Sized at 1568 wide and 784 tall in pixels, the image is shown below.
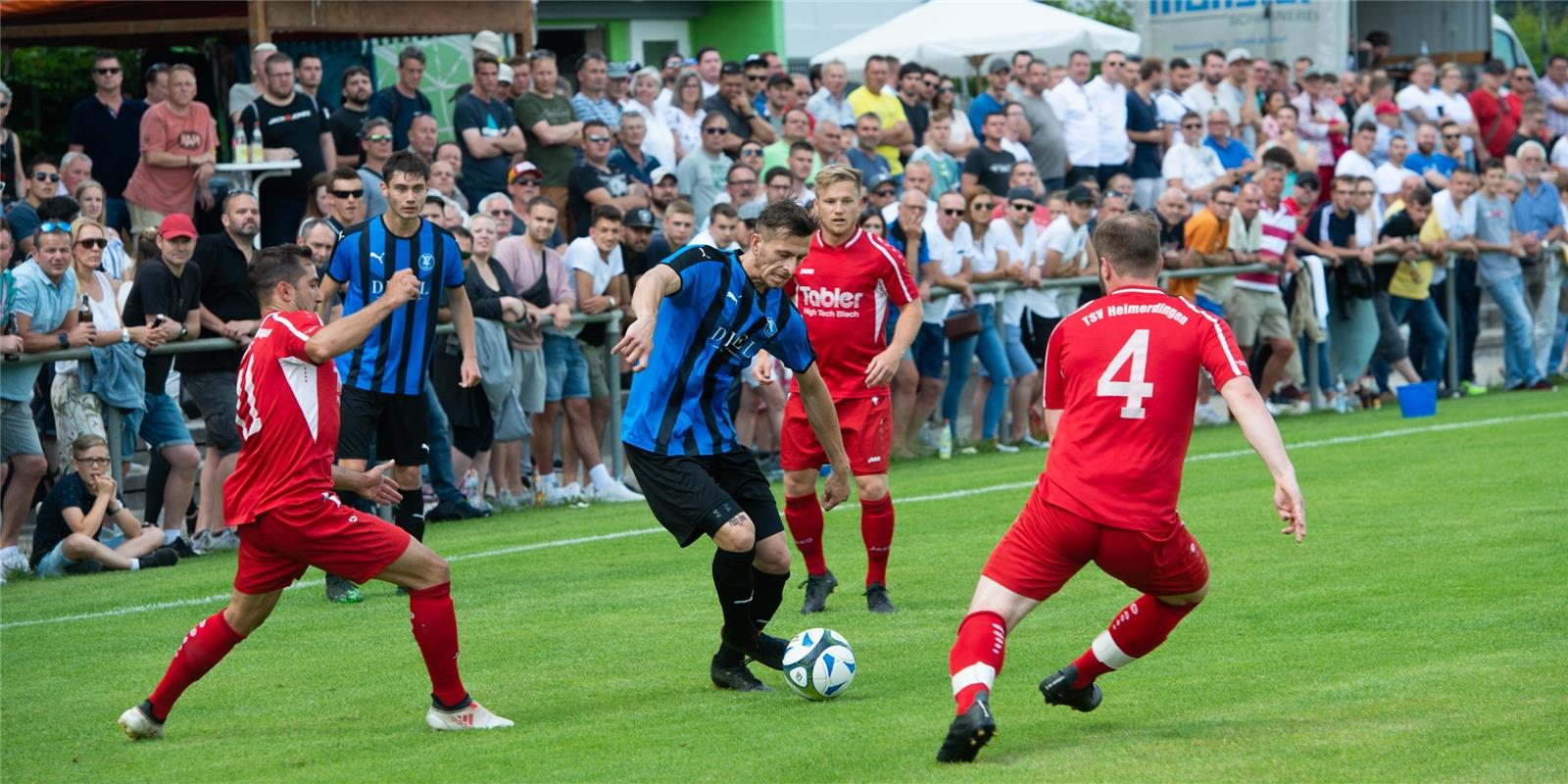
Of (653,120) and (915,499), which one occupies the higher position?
(653,120)

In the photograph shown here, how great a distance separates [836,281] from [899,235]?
6.00m

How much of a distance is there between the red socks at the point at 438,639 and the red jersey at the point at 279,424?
0.57 metres

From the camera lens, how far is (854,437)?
384 inches

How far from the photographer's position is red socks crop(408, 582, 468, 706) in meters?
6.93

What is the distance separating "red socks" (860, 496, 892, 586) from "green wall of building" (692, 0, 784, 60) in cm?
2060

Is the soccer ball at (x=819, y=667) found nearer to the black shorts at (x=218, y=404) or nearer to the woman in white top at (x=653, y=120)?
the black shorts at (x=218, y=404)

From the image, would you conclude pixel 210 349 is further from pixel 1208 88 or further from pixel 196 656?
pixel 1208 88

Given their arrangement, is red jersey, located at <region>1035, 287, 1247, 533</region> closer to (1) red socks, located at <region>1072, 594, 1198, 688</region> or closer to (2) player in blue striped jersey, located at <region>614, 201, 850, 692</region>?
(1) red socks, located at <region>1072, 594, 1198, 688</region>

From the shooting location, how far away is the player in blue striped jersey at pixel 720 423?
7438mm

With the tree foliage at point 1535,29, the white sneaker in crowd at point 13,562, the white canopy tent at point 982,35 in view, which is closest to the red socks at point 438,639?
the white sneaker in crowd at point 13,562

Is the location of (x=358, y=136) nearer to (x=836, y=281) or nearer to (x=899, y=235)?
(x=899, y=235)

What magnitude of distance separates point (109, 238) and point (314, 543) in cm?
782

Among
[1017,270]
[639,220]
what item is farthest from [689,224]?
[1017,270]

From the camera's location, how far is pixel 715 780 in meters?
6.02
